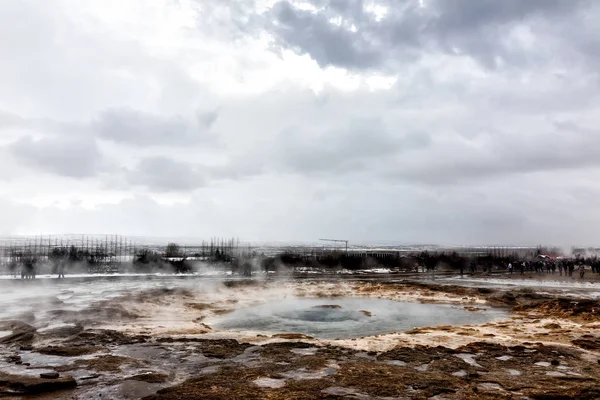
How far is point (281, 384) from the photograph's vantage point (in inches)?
340

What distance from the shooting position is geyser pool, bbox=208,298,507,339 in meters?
16.0

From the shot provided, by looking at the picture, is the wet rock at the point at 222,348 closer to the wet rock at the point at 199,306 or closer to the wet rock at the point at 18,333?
the wet rock at the point at 18,333

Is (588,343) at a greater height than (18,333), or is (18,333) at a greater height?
(18,333)

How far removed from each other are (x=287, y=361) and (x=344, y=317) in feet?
29.0

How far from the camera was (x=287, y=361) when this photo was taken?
34.2 feet

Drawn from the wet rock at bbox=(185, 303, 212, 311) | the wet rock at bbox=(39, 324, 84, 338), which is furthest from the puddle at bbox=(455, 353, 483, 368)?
the wet rock at bbox=(185, 303, 212, 311)

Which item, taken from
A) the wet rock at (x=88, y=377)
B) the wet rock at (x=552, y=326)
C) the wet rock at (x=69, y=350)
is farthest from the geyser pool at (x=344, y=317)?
the wet rock at (x=88, y=377)

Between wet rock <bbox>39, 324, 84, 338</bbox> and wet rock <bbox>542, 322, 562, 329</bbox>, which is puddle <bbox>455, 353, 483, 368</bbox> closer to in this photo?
wet rock <bbox>542, 322, 562, 329</bbox>

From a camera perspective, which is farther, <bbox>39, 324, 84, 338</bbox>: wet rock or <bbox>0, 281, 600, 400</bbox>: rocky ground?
<bbox>39, 324, 84, 338</bbox>: wet rock

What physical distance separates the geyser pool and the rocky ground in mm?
1612

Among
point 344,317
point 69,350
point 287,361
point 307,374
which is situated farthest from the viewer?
point 344,317

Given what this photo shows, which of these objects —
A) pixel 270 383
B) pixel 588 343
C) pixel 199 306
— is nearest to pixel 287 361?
pixel 270 383

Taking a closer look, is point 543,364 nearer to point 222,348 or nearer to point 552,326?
point 552,326

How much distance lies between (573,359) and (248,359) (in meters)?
8.36
